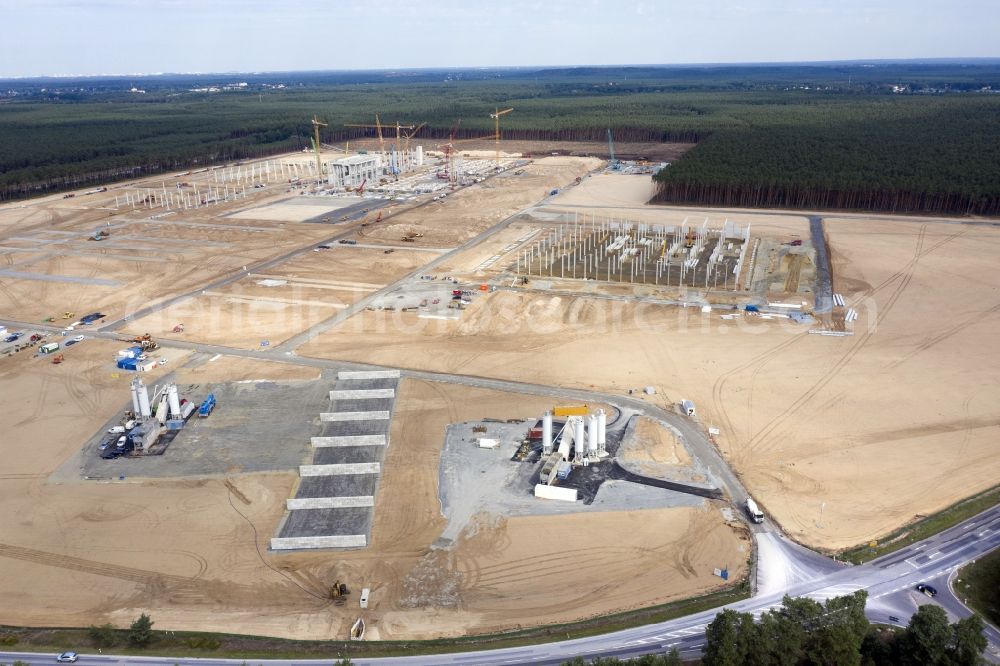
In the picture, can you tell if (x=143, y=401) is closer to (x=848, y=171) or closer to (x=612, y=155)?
(x=848, y=171)

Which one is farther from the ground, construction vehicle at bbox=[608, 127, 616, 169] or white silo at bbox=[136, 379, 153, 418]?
construction vehicle at bbox=[608, 127, 616, 169]

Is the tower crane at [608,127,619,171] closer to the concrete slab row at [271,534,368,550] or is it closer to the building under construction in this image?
the building under construction

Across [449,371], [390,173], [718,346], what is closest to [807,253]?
[718,346]

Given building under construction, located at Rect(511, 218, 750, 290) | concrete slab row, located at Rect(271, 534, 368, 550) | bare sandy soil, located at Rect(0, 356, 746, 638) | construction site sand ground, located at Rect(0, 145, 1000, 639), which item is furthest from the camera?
building under construction, located at Rect(511, 218, 750, 290)

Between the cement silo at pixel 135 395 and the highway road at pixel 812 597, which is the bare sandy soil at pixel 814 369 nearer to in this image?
the highway road at pixel 812 597

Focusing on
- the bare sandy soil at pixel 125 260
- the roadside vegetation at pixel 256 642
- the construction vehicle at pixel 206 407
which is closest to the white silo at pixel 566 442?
the roadside vegetation at pixel 256 642

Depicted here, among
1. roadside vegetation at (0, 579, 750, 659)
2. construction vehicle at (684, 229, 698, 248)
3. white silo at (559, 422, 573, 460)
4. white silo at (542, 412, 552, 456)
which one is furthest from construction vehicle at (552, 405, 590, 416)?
construction vehicle at (684, 229, 698, 248)
